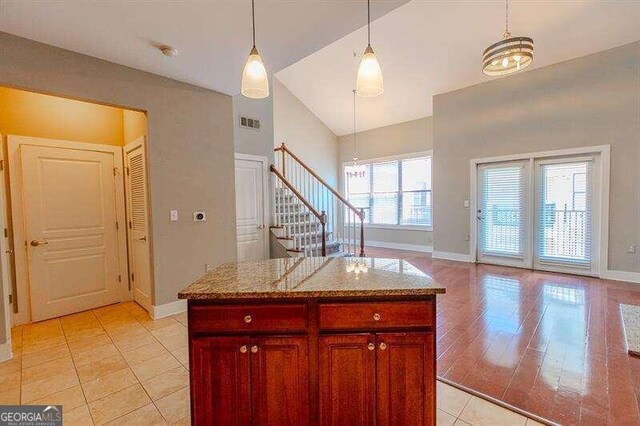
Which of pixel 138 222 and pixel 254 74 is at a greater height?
pixel 254 74

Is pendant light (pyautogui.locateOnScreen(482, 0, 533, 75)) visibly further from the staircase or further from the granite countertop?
the staircase

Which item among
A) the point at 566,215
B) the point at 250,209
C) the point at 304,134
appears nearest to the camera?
the point at 250,209

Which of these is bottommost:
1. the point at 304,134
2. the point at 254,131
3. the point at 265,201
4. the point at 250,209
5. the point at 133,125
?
the point at 250,209

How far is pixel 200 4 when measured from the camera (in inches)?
86.0

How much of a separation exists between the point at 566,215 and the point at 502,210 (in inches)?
36.9

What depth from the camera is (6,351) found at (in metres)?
2.58

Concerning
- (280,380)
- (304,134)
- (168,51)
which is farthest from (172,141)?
(304,134)

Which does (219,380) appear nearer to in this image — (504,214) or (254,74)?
(254,74)

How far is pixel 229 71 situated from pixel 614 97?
5.59 metres

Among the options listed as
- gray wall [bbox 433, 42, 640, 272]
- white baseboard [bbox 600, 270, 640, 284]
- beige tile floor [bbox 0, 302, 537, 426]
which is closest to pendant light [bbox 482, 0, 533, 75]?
gray wall [bbox 433, 42, 640, 272]

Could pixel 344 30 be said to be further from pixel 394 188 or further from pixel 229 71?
pixel 394 188

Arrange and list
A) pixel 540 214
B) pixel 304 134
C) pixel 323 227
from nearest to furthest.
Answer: pixel 323 227, pixel 540 214, pixel 304 134

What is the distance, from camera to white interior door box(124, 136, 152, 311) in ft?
11.5

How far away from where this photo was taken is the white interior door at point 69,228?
3.34 meters
